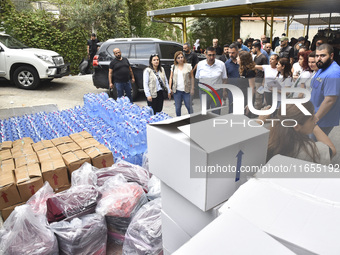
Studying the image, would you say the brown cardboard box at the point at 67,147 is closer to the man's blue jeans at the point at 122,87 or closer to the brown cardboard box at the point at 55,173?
the brown cardboard box at the point at 55,173

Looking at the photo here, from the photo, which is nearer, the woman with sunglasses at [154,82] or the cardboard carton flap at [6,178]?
the cardboard carton flap at [6,178]

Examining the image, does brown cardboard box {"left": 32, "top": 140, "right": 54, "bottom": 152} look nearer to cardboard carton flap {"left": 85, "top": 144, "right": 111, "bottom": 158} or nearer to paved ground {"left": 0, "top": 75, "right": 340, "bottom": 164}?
cardboard carton flap {"left": 85, "top": 144, "right": 111, "bottom": 158}

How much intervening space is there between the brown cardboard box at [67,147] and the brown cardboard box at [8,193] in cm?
77

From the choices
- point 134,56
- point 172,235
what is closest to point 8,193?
point 172,235

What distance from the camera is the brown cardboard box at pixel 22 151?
11.5ft

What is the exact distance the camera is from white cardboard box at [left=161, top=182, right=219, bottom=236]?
1.44 m

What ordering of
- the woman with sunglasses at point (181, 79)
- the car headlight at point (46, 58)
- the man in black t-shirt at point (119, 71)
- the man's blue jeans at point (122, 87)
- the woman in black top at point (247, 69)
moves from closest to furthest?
the woman in black top at point (247, 69) < the woman with sunglasses at point (181, 79) < the man in black t-shirt at point (119, 71) < the man's blue jeans at point (122, 87) < the car headlight at point (46, 58)

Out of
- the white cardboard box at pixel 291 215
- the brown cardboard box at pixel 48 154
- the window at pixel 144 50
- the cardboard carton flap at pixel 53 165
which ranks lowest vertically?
the cardboard carton flap at pixel 53 165

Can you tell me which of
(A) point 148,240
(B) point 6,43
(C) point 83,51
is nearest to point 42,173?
(A) point 148,240

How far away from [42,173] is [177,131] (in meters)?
2.08

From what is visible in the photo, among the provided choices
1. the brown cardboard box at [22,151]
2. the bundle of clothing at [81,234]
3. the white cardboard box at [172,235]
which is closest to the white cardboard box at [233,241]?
the white cardboard box at [172,235]

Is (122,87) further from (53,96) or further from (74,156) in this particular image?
(74,156)

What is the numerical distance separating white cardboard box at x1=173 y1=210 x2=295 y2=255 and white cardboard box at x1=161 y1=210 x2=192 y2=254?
59 centimetres

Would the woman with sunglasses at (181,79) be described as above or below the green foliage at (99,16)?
below
